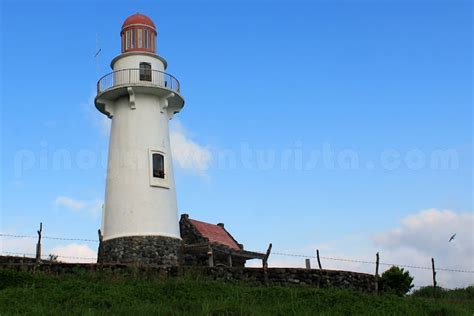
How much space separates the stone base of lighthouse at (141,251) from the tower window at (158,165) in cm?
254

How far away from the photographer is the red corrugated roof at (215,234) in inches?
1281

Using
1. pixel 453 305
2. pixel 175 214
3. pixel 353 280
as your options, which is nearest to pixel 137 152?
pixel 175 214

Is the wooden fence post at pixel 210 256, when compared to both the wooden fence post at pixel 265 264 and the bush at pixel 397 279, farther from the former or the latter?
the bush at pixel 397 279

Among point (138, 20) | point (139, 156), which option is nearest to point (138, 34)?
point (138, 20)

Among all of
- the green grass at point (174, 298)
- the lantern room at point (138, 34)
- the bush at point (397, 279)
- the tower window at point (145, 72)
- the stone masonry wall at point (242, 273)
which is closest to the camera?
the green grass at point (174, 298)

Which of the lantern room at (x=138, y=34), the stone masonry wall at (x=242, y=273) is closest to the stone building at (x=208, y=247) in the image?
the stone masonry wall at (x=242, y=273)

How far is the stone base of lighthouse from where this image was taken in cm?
2884

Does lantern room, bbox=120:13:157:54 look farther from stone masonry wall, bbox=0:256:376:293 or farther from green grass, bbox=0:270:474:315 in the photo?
green grass, bbox=0:270:474:315

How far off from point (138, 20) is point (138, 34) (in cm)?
60

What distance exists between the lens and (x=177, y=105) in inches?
1293

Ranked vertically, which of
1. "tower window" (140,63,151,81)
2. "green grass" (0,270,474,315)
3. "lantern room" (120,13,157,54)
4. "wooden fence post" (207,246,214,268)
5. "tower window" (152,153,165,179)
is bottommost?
"green grass" (0,270,474,315)

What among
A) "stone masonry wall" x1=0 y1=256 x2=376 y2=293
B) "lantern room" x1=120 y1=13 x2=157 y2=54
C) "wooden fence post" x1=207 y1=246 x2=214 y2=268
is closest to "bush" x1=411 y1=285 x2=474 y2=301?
"stone masonry wall" x1=0 y1=256 x2=376 y2=293

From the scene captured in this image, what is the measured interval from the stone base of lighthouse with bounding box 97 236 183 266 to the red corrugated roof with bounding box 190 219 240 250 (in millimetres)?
2513

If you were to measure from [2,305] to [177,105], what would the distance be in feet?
46.9
